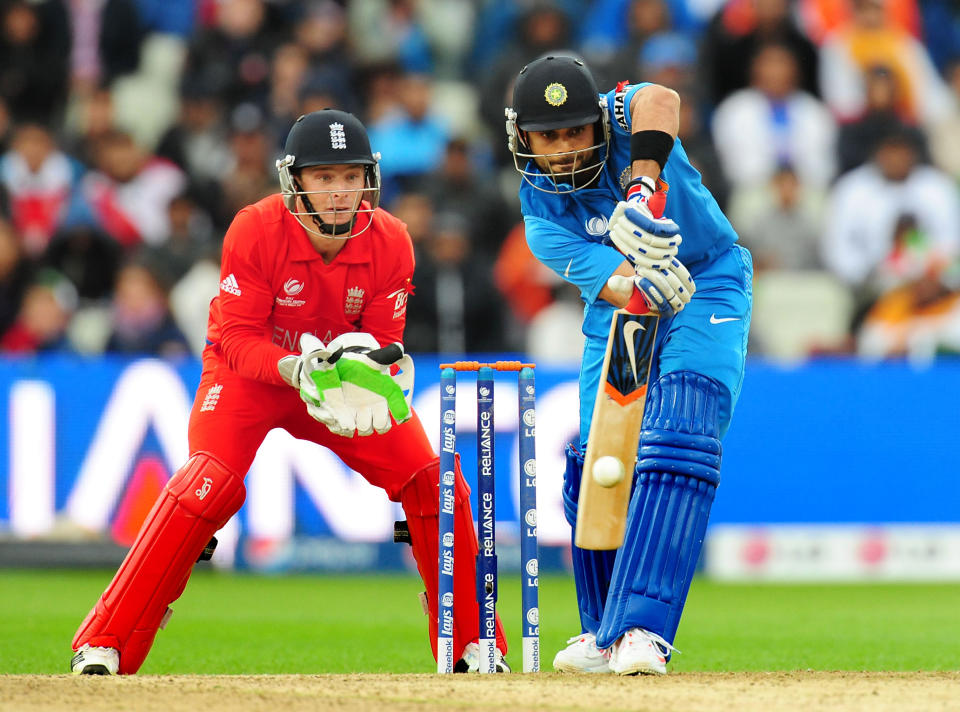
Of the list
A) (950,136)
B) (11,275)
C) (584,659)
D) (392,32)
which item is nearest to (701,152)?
(950,136)

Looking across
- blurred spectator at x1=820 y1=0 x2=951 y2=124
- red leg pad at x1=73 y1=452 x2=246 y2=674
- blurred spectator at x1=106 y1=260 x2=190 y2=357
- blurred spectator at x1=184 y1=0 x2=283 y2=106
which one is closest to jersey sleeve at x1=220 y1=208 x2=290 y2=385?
red leg pad at x1=73 y1=452 x2=246 y2=674

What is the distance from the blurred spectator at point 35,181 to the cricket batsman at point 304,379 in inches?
255

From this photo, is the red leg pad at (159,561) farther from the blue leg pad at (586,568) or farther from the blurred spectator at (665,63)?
the blurred spectator at (665,63)

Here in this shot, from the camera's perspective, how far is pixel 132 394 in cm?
975

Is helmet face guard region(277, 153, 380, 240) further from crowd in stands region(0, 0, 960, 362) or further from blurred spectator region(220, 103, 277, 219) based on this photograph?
blurred spectator region(220, 103, 277, 219)

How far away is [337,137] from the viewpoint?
17.3ft

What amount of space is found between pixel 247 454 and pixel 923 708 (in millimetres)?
2439

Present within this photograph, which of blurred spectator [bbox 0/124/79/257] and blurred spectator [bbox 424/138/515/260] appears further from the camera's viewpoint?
blurred spectator [bbox 0/124/79/257]

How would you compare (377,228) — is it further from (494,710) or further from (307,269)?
(494,710)

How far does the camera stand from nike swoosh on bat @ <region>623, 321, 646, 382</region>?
194 inches

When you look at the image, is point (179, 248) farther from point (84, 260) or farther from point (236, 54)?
point (236, 54)

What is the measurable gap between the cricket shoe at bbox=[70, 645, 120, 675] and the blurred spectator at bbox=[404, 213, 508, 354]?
5.48m

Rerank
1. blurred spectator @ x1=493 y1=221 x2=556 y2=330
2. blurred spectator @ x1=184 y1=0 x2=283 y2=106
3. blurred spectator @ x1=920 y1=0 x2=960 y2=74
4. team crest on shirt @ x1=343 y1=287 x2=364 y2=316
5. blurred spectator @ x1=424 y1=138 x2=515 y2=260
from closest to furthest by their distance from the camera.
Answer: team crest on shirt @ x1=343 y1=287 x2=364 y2=316 → blurred spectator @ x1=493 y1=221 x2=556 y2=330 → blurred spectator @ x1=424 y1=138 x2=515 y2=260 → blurred spectator @ x1=184 y1=0 x2=283 y2=106 → blurred spectator @ x1=920 y1=0 x2=960 y2=74

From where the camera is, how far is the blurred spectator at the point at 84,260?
36.2 ft
